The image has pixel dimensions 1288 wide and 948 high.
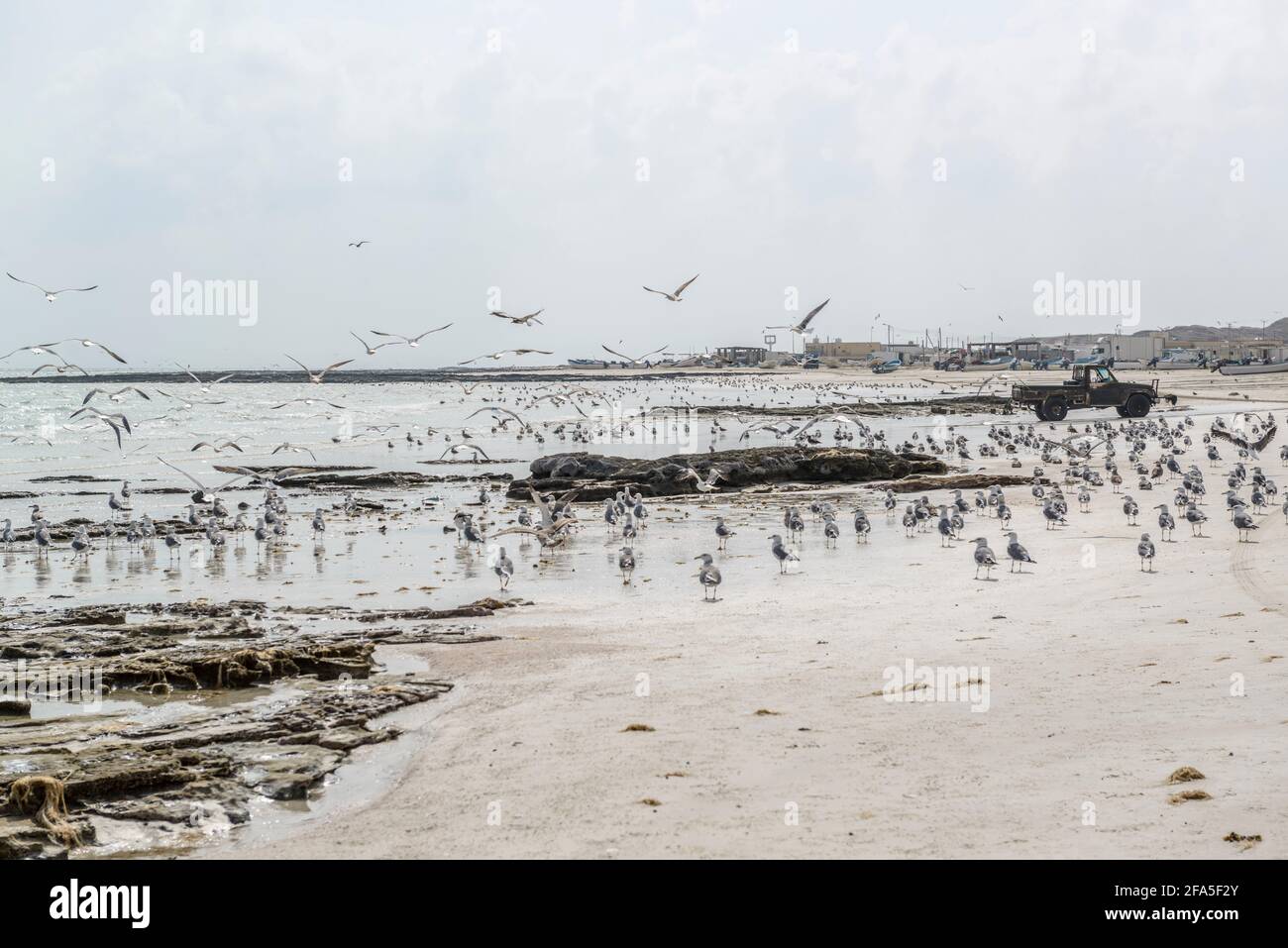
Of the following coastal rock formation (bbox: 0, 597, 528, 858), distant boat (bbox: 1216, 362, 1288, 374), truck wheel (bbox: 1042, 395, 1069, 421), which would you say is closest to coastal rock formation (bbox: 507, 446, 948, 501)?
coastal rock formation (bbox: 0, 597, 528, 858)

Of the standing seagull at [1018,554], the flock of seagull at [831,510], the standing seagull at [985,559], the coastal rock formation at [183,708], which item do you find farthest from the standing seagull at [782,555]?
the coastal rock formation at [183,708]

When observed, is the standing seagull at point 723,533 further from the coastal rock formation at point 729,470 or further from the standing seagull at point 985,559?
the coastal rock formation at point 729,470

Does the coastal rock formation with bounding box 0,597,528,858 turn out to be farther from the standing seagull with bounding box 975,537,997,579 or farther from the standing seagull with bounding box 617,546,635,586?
the standing seagull with bounding box 975,537,997,579

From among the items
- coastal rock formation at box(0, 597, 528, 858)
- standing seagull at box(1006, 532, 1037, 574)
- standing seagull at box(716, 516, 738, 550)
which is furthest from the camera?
standing seagull at box(716, 516, 738, 550)

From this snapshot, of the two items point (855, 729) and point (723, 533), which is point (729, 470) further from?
point (855, 729)

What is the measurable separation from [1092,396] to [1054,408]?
2.04 m

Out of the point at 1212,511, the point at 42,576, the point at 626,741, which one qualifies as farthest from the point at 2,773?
the point at 1212,511

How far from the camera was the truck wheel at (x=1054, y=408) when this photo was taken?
4928 cm

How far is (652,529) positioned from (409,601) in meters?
7.31

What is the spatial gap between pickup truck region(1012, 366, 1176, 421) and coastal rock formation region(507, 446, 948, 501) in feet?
66.1

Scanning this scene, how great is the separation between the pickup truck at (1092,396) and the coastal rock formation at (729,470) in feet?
66.1

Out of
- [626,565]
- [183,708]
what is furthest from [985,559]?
[183,708]

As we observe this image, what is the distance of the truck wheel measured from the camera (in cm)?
4928
